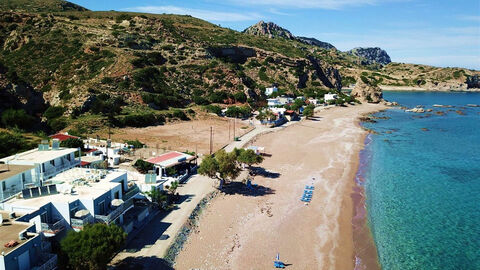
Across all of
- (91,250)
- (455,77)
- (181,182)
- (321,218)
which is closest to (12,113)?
(181,182)

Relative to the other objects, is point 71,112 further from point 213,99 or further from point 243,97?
point 243,97

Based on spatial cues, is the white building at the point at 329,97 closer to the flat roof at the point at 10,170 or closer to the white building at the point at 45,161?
the white building at the point at 45,161

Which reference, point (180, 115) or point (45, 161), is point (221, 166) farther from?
point (180, 115)

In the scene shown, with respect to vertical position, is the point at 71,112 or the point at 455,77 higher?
the point at 455,77

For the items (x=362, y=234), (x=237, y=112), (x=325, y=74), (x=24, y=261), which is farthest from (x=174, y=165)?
(x=325, y=74)

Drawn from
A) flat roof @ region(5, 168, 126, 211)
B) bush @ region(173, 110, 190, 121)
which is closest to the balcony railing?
flat roof @ region(5, 168, 126, 211)
